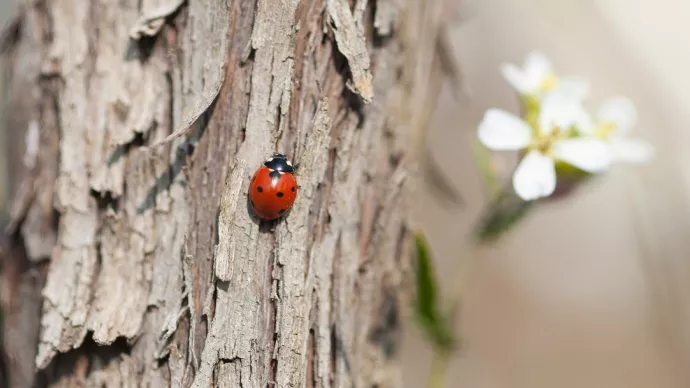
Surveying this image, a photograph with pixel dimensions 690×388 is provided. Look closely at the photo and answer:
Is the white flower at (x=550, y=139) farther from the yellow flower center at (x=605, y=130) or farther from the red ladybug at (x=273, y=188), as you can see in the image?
the red ladybug at (x=273, y=188)

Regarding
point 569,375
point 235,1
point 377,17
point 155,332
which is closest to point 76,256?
point 155,332

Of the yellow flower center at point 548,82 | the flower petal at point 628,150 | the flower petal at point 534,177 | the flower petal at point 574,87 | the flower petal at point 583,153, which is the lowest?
the flower petal at point 534,177

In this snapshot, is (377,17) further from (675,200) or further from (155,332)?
(675,200)

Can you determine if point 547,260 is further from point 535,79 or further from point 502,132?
point 502,132

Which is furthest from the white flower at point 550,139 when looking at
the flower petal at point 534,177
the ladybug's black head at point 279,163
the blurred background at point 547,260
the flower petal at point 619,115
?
the blurred background at point 547,260

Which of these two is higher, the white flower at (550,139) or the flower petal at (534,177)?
the white flower at (550,139)

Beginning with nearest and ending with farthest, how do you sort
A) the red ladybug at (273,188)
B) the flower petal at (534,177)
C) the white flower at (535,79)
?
the red ladybug at (273,188) < the flower petal at (534,177) < the white flower at (535,79)

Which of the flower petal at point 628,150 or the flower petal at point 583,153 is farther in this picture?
the flower petal at point 628,150

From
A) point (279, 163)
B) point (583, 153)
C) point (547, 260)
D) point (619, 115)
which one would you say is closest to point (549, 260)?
point (547, 260)
